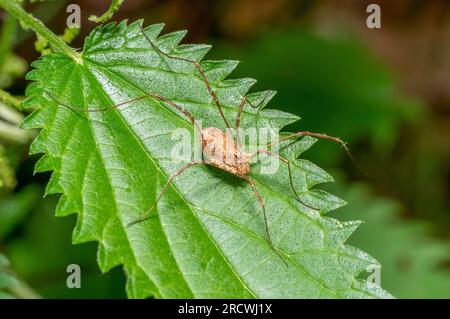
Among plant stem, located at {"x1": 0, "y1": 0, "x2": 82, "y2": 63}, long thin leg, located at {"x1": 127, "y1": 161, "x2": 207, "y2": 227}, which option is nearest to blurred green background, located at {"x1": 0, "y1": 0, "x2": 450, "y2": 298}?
plant stem, located at {"x1": 0, "y1": 0, "x2": 82, "y2": 63}

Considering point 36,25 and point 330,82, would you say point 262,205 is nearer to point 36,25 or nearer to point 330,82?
point 36,25

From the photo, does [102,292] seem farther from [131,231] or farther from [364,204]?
[364,204]

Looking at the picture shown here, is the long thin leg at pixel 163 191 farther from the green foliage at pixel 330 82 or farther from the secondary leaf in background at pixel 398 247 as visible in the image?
the green foliage at pixel 330 82

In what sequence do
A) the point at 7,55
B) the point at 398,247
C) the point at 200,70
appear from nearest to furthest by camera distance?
the point at 200,70
the point at 7,55
the point at 398,247

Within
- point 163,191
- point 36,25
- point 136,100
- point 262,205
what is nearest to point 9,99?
point 36,25

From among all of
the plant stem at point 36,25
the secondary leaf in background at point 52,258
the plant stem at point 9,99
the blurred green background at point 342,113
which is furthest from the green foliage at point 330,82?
the plant stem at point 9,99
